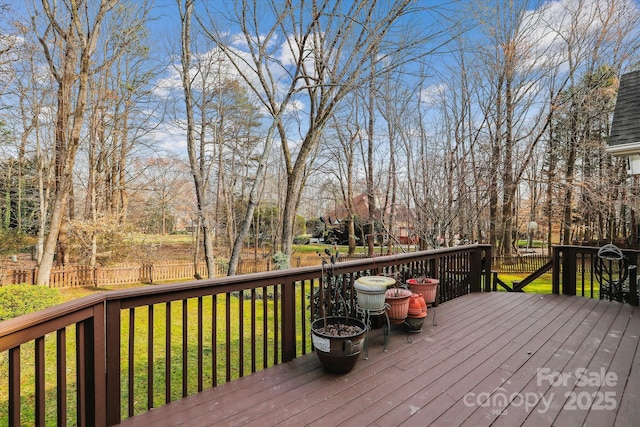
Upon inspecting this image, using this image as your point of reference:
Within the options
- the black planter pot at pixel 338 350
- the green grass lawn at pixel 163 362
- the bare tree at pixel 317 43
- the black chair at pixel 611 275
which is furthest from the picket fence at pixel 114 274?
the black chair at pixel 611 275

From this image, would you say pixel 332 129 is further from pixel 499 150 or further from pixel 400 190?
pixel 499 150

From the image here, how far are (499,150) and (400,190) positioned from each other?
2698 millimetres

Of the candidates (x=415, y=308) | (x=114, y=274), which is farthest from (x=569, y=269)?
(x=114, y=274)

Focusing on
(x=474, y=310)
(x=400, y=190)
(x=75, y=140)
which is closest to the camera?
(x=474, y=310)

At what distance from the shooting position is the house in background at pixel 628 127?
4867 mm

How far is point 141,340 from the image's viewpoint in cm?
533

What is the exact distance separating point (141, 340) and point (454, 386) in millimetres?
4958

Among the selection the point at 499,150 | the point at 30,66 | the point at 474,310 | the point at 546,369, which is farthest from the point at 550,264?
the point at 30,66

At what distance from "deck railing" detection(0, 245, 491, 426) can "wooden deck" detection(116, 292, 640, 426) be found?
251mm

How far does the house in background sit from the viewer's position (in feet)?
16.0

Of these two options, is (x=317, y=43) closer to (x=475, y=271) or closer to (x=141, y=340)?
(x=475, y=271)

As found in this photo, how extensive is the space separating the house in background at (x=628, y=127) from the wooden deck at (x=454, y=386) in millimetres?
2812

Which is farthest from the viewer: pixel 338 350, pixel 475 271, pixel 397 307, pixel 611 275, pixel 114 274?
pixel 114 274

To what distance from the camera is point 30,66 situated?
8.09 meters
